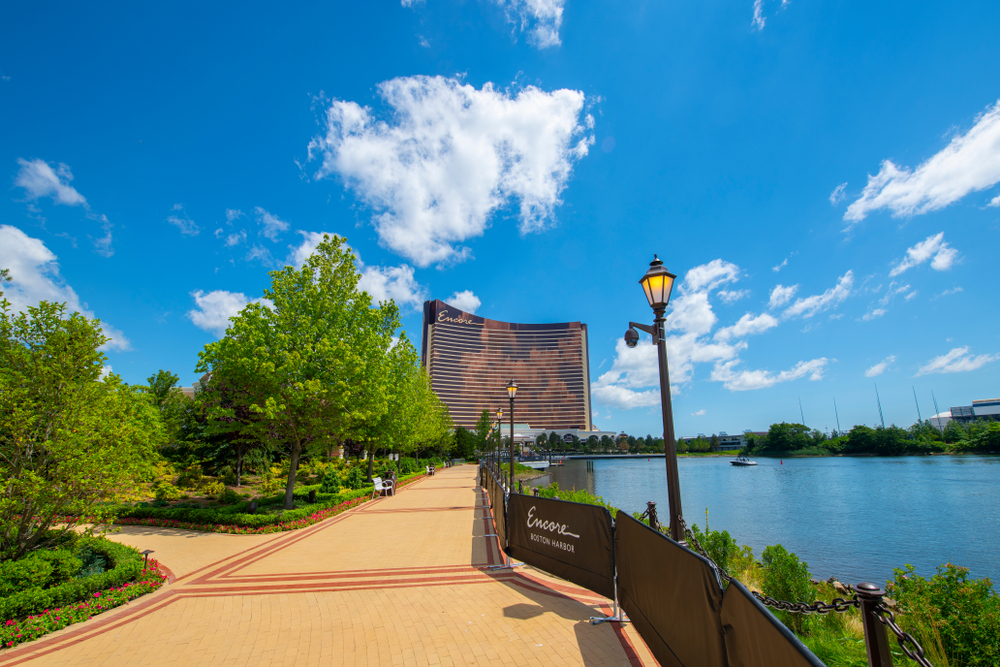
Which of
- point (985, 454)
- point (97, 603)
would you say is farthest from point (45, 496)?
point (985, 454)

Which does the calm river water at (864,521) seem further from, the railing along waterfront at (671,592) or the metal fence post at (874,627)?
the metal fence post at (874,627)

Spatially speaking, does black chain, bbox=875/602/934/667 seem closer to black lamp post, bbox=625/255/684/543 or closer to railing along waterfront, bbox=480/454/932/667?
railing along waterfront, bbox=480/454/932/667

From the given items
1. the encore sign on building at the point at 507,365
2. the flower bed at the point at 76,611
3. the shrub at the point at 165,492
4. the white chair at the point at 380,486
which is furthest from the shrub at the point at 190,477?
the encore sign on building at the point at 507,365

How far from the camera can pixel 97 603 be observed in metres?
7.25

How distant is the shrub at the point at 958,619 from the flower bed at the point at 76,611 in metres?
11.2

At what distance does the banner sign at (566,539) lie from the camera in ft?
20.9

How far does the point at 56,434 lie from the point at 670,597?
10.6 m

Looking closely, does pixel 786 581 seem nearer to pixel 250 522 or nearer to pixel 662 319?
pixel 662 319

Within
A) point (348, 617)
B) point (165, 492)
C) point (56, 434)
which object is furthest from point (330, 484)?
point (348, 617)

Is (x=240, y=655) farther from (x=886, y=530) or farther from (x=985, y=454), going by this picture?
(x=985, y=454)

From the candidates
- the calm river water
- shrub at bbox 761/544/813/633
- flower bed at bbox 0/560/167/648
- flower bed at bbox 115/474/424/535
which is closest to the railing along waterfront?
shrub at bbox 761/544/813/633

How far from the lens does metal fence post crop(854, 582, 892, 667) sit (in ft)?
8.40

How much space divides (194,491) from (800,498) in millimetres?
37376

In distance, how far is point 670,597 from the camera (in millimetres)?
4273
